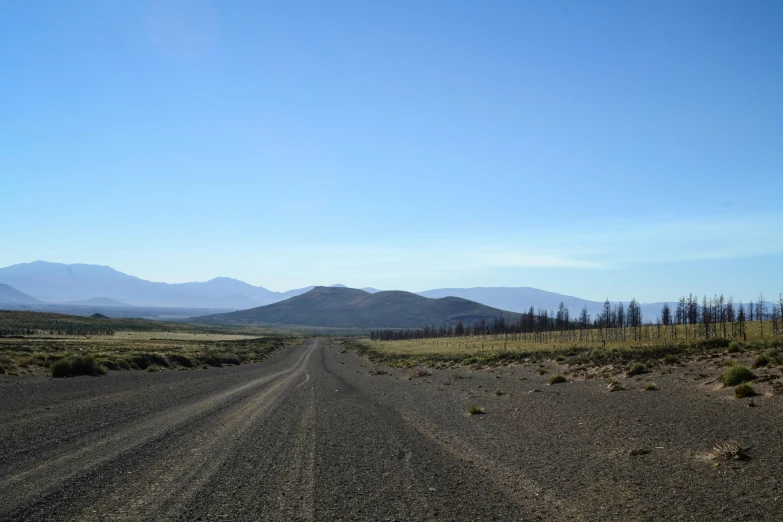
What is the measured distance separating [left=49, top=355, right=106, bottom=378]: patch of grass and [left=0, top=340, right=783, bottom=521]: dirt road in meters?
11.5

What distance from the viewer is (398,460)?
38.0 ft

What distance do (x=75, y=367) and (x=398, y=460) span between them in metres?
29.1

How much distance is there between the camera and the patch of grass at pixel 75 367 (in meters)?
31.6

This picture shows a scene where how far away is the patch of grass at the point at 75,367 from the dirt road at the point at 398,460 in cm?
1153

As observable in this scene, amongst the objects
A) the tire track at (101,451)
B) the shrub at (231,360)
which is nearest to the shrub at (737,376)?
the tire track at (101,451)

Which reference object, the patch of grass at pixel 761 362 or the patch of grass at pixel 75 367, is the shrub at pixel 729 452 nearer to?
the patch of grass at pixel 761 362

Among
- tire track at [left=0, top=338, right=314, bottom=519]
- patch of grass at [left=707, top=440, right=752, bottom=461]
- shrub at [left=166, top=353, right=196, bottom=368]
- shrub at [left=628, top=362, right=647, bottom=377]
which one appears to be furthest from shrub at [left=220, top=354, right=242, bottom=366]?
patch of grass at [left=707, top=440, right=752, bottom=461]

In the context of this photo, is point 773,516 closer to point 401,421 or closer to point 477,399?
point 401,421

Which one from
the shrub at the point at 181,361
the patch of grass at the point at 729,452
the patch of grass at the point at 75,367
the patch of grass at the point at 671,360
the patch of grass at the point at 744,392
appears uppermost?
the patch of grass at the point at 671,360

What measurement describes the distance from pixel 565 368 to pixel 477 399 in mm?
12395

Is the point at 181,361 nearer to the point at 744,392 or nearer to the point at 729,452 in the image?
the point at 744,392

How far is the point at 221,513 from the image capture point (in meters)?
7.68

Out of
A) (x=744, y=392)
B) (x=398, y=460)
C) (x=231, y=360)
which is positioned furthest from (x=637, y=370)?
(x=231, y=360)

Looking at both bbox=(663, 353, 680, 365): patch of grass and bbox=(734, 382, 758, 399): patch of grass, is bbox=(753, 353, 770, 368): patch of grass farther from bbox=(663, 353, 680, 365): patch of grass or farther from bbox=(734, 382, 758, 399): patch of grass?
bbox=(734, 382, 758, 399): patch of grass
